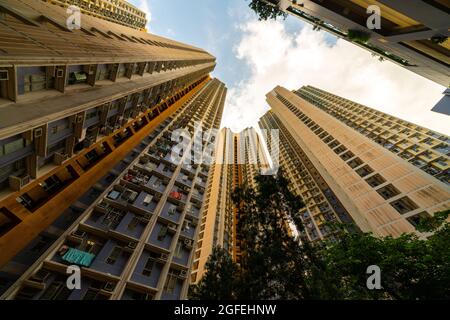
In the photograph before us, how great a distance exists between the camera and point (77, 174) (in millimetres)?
16547

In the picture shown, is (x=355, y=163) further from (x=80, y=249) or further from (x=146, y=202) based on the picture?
(x=80, y=249)

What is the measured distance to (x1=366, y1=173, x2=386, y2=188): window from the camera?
28.3m

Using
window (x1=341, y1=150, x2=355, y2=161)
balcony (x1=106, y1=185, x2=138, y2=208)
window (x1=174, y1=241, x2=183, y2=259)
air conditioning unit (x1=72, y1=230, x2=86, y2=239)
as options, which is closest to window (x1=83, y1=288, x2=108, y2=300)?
air conditioning unit (x1=72, y1=230, x2=86, y2=239)

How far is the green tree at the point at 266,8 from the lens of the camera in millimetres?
13982

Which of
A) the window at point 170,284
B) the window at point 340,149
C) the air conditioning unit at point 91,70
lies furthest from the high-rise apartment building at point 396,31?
the window at point 340,149

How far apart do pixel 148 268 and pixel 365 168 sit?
32.7 meters

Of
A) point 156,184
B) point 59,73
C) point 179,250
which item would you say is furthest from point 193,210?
point 59,73

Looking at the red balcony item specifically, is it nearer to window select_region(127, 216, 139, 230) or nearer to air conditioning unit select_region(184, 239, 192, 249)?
air conditioning unit select_region(184, 239, 192, 249)

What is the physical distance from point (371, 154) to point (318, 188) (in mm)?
17027

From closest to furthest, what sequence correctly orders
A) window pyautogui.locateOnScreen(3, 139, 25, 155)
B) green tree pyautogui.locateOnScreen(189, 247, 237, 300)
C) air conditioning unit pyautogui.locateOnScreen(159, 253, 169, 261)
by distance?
window pyautogui.locateOnScreen(3, 139, 25, 155)
green tree pyautogui.locateOnScreen(189, 247, 237, 300)
air conditioning unit pyautogui.locateOnScreen(159, 253, 169, 261)

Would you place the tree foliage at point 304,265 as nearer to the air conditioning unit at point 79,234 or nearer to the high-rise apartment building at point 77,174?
the high-rise apartment building at point 77,174

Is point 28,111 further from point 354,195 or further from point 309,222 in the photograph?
point 309,222
